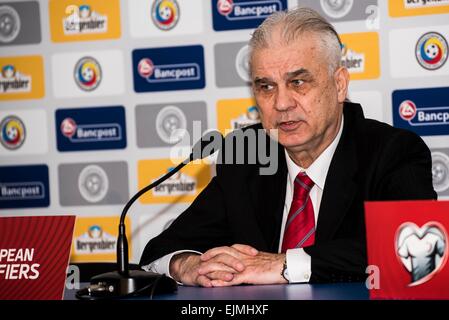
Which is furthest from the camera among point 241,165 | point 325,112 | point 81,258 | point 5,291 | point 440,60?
point 81,258

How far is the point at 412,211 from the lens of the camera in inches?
54.8

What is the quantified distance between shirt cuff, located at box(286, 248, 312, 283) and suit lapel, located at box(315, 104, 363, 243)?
0.99 ft

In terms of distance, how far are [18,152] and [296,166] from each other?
5.35 feet

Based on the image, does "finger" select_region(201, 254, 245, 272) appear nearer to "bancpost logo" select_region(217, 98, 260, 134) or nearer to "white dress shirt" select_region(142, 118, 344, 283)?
"white dress shirt" select_region(142, 118, 344, 283)

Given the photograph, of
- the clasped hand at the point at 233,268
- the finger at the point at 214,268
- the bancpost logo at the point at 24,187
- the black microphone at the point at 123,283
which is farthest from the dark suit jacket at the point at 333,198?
the bancpost logo at the point at 24,187

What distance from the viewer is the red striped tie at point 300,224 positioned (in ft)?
7.14

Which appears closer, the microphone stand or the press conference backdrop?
the microphone stand

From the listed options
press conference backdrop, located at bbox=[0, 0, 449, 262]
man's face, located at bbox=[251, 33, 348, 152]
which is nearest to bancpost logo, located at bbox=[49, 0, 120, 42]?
press conference backdrop, located at bbox=[0, 0, 449, 262]

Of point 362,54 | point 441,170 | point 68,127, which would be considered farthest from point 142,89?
point 441,170

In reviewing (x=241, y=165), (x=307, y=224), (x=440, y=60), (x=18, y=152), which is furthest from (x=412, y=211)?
(x=18, y=152)

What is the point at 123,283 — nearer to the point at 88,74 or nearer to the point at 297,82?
the point at 297,82

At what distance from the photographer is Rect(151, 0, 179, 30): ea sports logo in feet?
10.4

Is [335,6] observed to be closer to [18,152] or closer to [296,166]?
[296,166]

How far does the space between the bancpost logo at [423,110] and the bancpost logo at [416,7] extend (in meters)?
0.33
